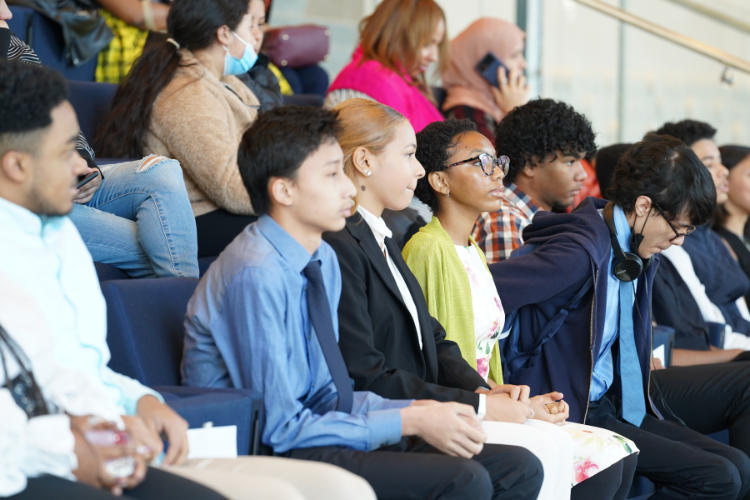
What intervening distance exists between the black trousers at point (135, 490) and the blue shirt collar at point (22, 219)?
41cm

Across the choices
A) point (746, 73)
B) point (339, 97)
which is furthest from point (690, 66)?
point (339, 97)

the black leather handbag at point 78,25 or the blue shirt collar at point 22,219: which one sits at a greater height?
the black leather handbag at point 78,25

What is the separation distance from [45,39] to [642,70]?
381 centimetres

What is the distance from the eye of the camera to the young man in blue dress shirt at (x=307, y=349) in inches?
59.1

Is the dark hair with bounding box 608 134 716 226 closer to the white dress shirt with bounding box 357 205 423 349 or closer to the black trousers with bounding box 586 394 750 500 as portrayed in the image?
the black trousers with bounding box 586 394 750 500

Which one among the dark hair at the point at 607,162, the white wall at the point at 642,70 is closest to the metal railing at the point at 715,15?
the white wall at the point at 642,70

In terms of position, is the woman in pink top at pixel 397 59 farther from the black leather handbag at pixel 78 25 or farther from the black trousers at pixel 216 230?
the black trousers at pixel 216 230

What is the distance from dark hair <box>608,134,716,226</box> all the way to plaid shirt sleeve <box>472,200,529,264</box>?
404mm

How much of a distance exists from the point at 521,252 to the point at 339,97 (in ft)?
4.78

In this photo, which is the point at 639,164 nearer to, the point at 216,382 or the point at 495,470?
the point at 495,470

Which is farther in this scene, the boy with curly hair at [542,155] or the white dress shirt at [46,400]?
the boy with curly hair at [542,155]

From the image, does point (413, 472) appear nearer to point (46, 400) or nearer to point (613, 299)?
point (46, 400)

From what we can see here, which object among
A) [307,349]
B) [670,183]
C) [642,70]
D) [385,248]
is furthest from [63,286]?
[642,70]

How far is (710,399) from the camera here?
265 centimetres
